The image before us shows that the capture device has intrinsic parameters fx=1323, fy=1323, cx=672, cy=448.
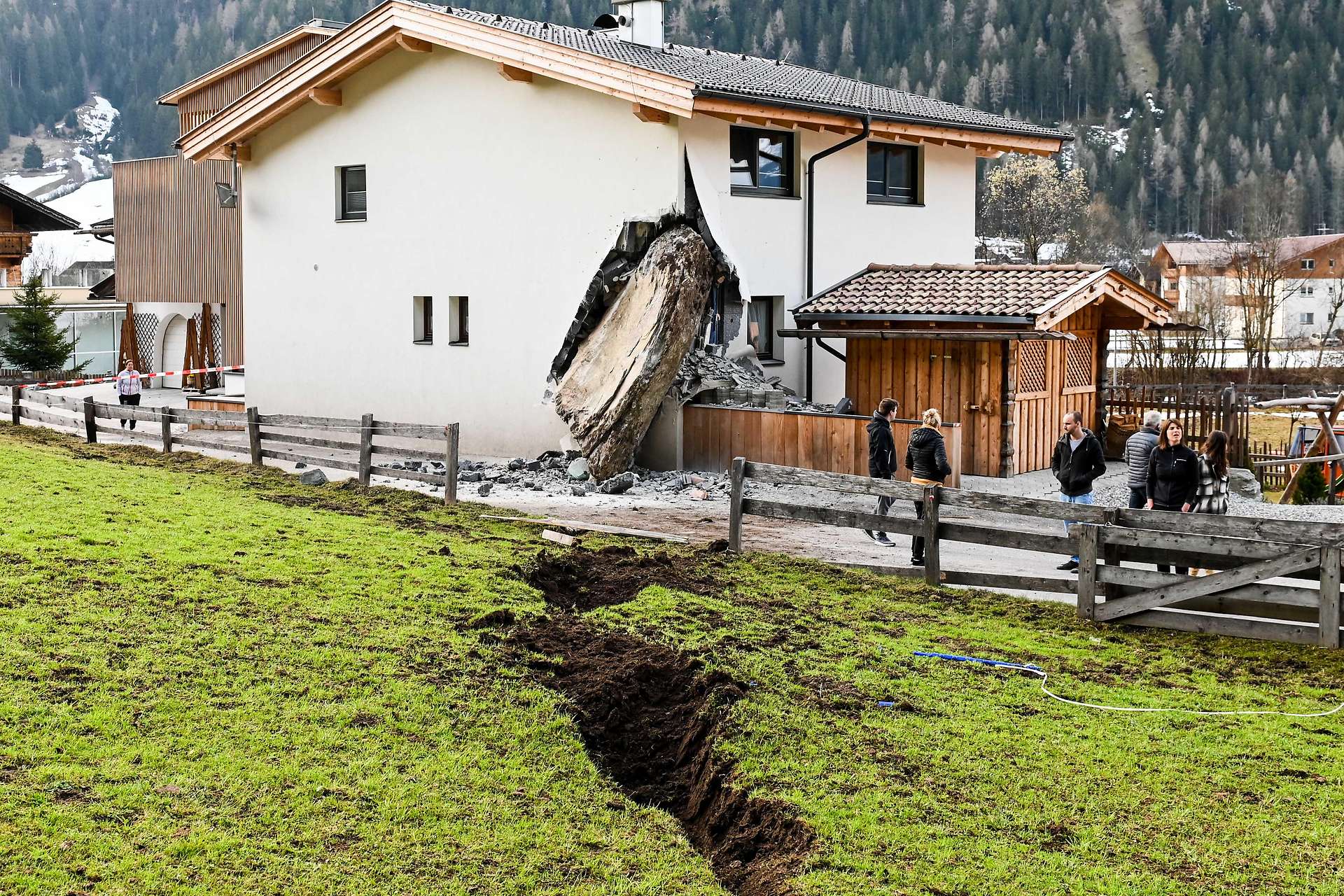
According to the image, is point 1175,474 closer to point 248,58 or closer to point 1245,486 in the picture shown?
point 1245,486

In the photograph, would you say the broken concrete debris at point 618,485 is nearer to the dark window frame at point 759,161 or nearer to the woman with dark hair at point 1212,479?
the dark window frame at point 759,161

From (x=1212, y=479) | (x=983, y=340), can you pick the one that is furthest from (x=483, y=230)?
(x=1212, y=479)

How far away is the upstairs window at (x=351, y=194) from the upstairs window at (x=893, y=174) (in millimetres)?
9616

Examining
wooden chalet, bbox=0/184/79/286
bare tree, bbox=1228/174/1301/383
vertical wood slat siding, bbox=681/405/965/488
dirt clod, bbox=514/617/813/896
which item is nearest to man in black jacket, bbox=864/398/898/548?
vertical wood slat siding, bbox=681/405/965/488

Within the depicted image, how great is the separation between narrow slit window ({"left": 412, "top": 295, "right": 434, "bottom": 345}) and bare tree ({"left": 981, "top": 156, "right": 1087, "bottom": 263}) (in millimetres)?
45905

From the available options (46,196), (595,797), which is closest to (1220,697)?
(595,797)

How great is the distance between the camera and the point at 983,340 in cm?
2027

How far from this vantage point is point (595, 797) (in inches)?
285

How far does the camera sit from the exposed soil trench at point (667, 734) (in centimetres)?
660

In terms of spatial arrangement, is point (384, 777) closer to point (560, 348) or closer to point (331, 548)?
point (331, 548)

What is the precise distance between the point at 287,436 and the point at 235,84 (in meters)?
22.8

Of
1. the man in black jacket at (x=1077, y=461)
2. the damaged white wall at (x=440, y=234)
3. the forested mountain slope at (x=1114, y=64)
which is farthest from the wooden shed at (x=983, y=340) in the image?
the forested mountain slope at (x=1114, y=64)

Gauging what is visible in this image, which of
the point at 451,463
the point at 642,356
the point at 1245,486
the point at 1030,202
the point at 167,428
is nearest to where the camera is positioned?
the point at 451,463

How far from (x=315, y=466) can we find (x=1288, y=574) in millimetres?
15673
